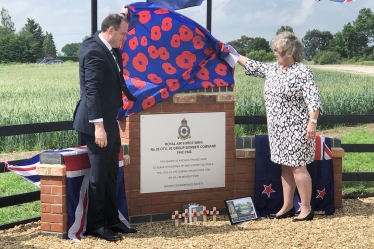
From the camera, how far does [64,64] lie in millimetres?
10594

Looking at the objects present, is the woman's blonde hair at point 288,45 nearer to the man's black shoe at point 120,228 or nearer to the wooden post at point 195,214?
the wooden post at point 195,214

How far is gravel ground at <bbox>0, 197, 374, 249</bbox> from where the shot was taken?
5.20 m

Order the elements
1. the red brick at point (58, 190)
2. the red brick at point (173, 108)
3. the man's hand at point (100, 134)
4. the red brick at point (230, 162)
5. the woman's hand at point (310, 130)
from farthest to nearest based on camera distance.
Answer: the red brick at point (230, 162) → the red brick at point (173, 108) → the woman's hand at point (310, 130) → the red brick at point (58, 190) → the man's hand at point (100, 134)

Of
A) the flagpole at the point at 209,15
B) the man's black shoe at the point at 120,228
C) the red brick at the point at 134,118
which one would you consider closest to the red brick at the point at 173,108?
the red brick at the point at 134,118

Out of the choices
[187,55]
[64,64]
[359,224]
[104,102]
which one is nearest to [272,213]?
[359,224]

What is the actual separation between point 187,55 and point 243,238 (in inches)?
75.0

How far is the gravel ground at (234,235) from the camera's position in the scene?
5.20m

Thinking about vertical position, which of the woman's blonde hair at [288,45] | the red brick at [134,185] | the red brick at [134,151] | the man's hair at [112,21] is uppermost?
the man's hair at [112,21]

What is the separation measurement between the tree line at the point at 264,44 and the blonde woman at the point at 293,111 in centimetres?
75

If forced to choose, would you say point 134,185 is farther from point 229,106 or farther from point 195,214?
point 229,106

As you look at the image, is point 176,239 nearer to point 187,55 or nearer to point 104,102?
point 104,102

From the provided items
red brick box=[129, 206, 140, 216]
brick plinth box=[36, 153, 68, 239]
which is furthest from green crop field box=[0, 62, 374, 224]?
brick plinth box=[36, 153, 68, 239]

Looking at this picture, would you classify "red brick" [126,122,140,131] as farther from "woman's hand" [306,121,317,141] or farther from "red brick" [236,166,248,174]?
"woman's hand" [306,121,317,141]

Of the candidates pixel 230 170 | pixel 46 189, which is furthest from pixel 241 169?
pixel 46 189
